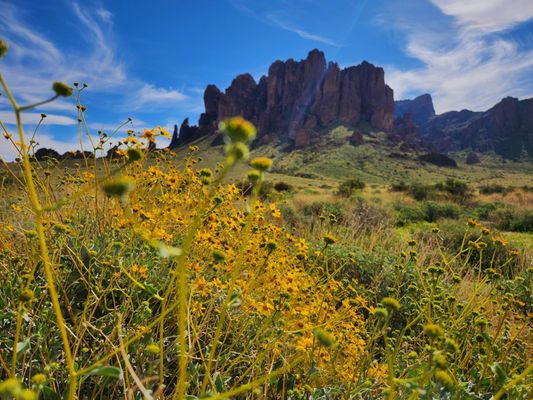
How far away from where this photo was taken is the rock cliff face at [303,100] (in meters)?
107

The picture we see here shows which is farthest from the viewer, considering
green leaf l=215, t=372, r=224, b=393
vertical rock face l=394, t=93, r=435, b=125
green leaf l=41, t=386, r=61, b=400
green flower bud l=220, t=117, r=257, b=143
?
vertical rock face l=394, t=93, r=435, b=125

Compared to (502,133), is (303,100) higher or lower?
higher

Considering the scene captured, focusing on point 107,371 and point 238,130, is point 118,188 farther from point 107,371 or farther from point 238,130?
point 107,371

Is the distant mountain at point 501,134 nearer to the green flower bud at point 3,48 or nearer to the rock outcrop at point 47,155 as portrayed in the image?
the rock outcrop at point 47,155

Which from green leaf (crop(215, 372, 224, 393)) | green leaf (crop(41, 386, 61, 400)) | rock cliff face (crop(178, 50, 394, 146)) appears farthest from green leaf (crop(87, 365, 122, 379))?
rock cliff face (crop(178, 50, 394, 146))

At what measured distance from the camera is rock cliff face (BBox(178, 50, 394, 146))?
107m

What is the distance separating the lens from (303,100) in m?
115

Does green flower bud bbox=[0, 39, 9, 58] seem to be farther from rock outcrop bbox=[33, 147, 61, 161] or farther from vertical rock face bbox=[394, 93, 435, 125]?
vertical rock face bbox=[394, 93, 435, 125]

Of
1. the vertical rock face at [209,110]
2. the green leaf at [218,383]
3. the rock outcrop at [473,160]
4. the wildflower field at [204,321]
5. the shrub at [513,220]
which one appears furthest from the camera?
the vertical rock face at [209,110]

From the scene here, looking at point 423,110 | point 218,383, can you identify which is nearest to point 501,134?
point 423,110

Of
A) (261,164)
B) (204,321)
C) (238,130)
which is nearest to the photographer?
(238,130)

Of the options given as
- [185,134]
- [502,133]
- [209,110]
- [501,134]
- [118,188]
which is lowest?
[118,188]

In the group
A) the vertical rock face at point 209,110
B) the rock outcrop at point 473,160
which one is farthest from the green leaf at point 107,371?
the vertical rock face at point 209,110

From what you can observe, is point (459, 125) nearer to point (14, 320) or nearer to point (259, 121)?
point (259, 121)
